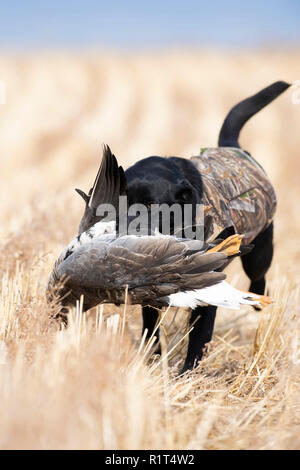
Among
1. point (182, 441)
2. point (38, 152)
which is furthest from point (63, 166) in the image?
point (182, 441)

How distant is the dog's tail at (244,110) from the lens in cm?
385

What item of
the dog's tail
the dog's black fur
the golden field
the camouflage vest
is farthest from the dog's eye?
the dog's tail

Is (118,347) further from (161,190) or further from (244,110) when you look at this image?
(244,110)

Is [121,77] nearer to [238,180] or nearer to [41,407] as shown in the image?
Answer: [238,180]

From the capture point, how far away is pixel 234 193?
9.89 feet

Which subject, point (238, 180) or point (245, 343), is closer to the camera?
point (238, 180)

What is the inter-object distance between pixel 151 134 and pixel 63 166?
102 inches

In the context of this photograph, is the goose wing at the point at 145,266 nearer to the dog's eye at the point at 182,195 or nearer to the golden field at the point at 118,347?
the golden field at the point at 118,347

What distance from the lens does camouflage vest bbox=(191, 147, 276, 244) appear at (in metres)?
2.73

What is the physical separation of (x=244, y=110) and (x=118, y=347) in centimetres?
221

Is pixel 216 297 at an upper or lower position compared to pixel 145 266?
lower

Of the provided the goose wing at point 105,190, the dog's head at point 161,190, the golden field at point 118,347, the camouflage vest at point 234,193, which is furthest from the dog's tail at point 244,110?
the goose wing at point 105,190

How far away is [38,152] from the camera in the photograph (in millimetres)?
10164

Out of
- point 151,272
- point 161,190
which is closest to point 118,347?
point 151,272
